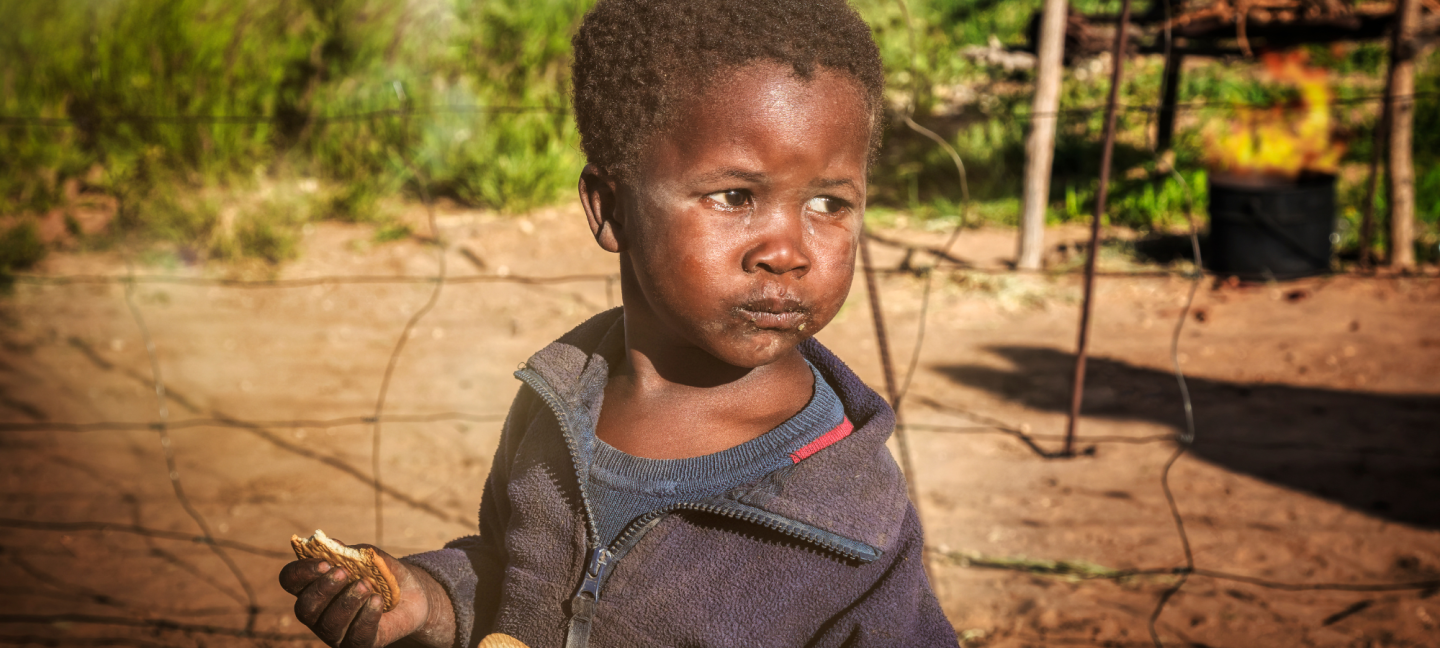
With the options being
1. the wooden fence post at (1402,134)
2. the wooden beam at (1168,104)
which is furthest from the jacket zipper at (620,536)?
the wooden beam at (1168,104)

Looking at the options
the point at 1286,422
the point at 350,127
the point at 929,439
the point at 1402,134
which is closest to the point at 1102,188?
the point at 929,439

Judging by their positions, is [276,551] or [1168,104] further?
[1168,104]

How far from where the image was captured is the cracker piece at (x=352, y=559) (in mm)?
1089

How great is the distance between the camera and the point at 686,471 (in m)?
1.09

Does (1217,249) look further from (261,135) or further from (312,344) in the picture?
(261,135)

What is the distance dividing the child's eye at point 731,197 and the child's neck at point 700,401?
0.23 meters

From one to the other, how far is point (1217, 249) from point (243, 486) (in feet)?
20.3

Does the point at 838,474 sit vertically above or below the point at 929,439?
above

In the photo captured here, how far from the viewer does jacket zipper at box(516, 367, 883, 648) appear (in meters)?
1.03

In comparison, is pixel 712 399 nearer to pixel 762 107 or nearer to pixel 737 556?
pixel 737 556

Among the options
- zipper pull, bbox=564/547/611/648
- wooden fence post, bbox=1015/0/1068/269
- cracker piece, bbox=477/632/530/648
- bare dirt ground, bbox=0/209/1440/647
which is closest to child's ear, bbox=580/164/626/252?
zipper pull, bbox=564/547/611/648

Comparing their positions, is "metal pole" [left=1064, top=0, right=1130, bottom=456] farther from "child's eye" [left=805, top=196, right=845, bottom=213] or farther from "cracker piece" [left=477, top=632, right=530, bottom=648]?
"cracker piece" [left=477, top=632, right=530, bottom=648]

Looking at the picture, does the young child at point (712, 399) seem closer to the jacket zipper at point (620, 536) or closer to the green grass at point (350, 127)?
the jacket zipper at point (620, 536)

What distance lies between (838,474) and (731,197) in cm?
33
